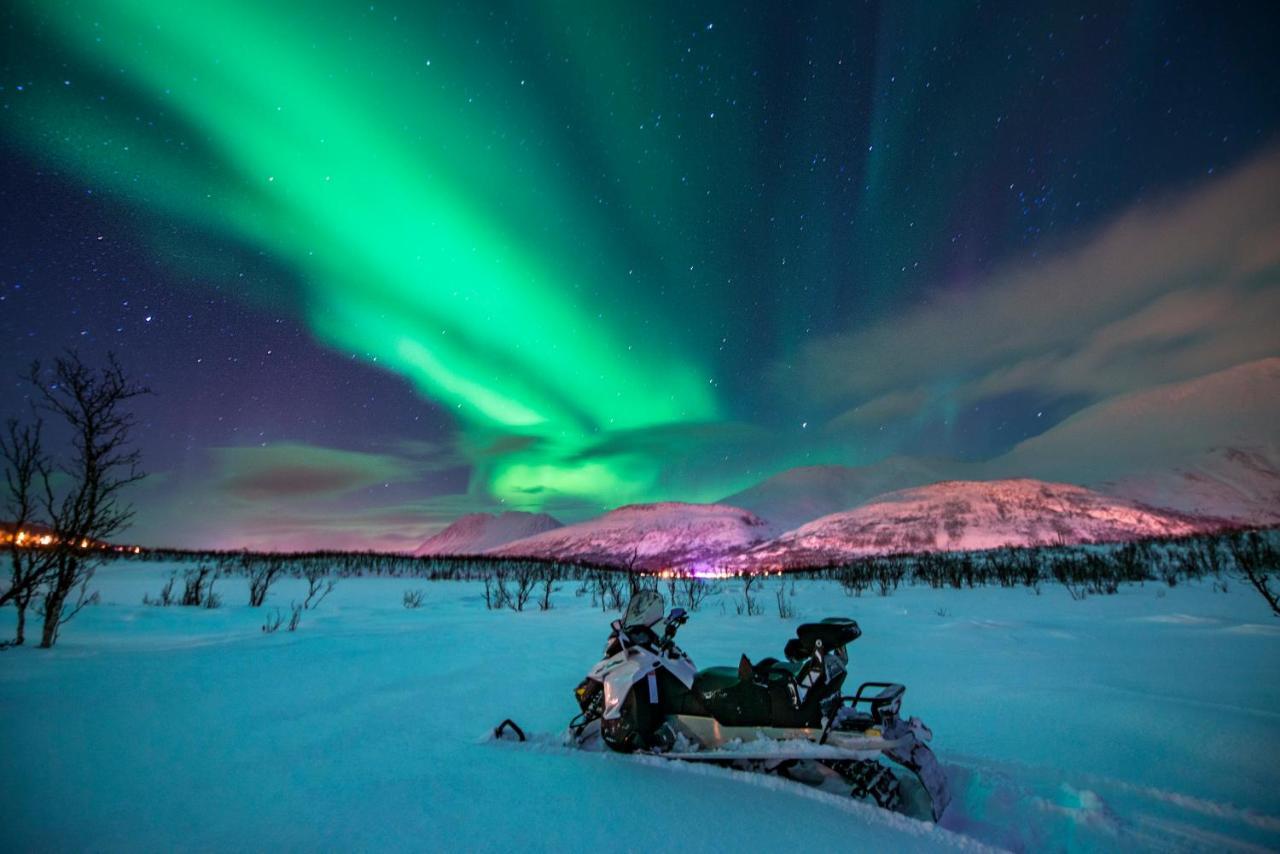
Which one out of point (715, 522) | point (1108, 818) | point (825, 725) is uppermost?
point (715, 522)

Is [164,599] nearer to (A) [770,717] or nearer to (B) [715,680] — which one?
(B) [715,680]

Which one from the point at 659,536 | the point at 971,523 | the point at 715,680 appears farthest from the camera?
the point at 659,536

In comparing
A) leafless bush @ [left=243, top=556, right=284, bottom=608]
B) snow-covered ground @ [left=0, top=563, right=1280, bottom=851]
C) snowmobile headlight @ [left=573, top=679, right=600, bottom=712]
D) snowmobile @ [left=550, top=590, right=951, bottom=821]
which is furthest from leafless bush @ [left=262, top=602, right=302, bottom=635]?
snowmobile @ [left=550, top=590, right=951, bottom=821]

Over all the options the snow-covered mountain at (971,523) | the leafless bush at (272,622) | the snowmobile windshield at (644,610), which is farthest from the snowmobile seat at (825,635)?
the snow-covered mountain at (971,523)

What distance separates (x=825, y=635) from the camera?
2996mm

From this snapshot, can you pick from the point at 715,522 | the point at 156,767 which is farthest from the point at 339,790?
the point at 715,522

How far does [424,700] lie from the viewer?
15.6ft

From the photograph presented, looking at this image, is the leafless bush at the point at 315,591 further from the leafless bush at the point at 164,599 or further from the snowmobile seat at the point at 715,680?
the snowmobile seat at the point at 715,680

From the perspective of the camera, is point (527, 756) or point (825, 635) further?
point (527, 756)

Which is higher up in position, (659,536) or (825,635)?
(659,536)

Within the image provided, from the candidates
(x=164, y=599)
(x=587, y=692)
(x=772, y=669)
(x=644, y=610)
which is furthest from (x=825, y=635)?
(x=164, y=599)

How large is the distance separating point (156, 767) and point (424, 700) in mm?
1952

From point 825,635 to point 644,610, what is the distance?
4.10ft

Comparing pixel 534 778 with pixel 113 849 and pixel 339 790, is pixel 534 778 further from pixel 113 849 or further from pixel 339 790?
pixel 113 849
